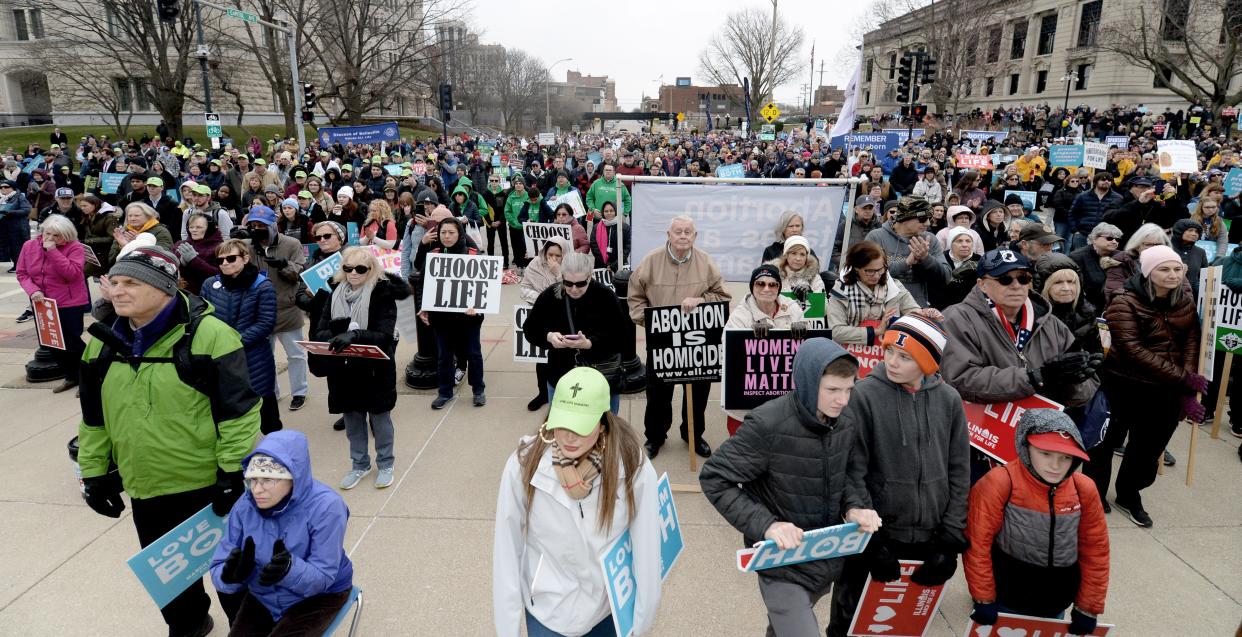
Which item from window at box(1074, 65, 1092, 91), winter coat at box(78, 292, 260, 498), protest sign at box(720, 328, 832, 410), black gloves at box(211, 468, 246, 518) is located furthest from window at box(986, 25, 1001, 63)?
black gloves at box(211, 468, 246, 518)

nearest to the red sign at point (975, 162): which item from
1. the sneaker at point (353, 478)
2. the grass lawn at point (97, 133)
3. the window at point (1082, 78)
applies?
the sneaker at point (353, 478)

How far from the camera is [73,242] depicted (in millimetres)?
6539

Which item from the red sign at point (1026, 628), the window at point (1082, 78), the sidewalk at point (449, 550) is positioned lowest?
the sidewalk at point (449, 550)

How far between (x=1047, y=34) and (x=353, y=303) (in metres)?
73.6

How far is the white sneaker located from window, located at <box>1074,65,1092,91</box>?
69.9 meters

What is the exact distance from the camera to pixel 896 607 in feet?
10.0

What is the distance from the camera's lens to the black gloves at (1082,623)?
116 inches

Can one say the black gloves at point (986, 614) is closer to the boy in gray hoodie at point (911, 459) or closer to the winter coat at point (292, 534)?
the boy in gray hoodie at point (911, 459)

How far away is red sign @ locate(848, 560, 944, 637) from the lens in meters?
2.97

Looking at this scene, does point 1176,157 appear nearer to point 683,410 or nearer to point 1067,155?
point 1067,155

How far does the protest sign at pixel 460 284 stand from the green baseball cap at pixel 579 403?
399 centimetres

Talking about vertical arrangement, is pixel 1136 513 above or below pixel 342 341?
below

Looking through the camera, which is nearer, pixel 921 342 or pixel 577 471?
pixel 577 471

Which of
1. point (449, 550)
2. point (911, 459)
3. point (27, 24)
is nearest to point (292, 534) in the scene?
point (449, 550)
